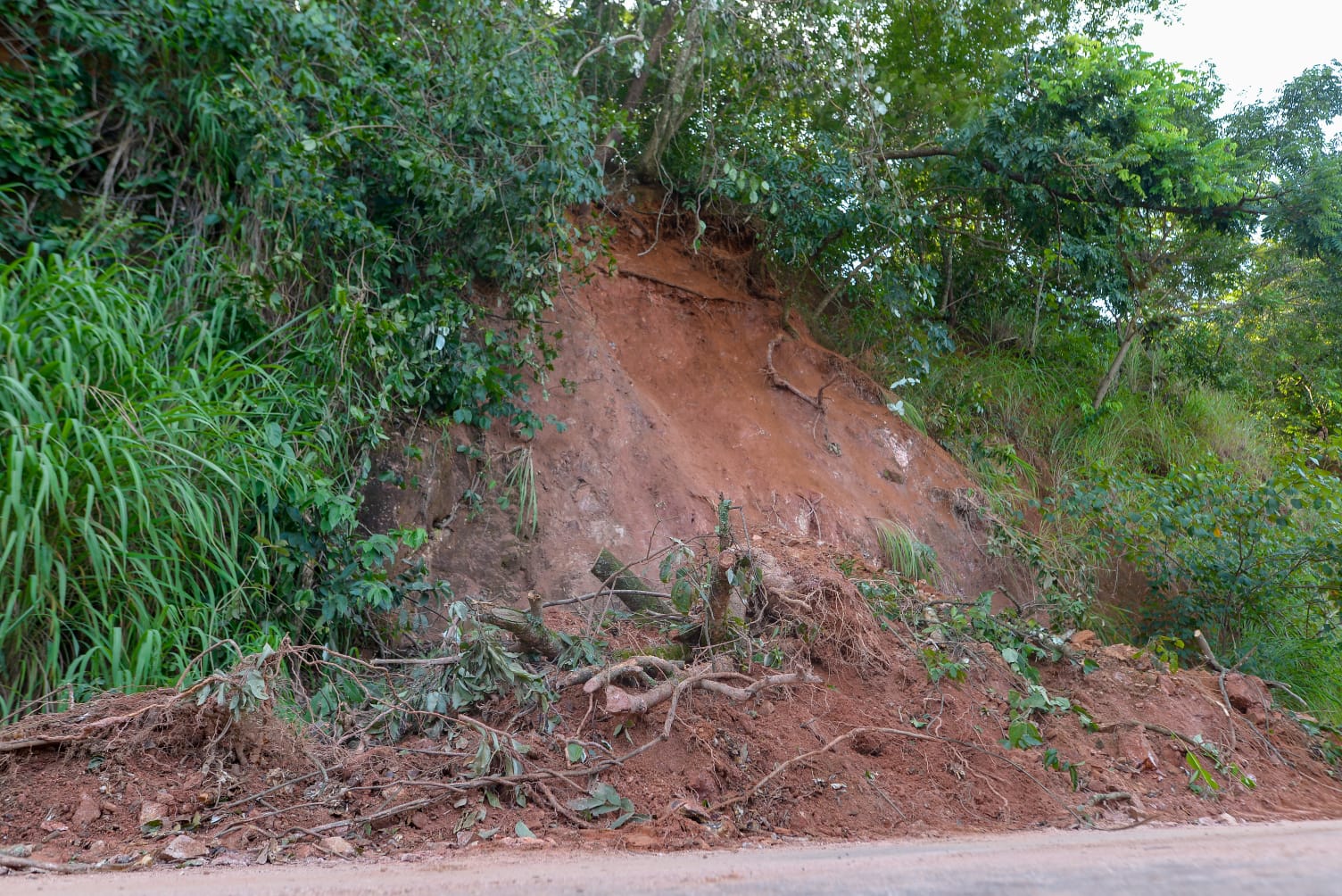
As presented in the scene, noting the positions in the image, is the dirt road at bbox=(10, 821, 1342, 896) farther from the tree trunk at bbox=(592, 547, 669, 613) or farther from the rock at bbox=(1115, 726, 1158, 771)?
the tree trunk at bbox=(592, 547, 669, 613)

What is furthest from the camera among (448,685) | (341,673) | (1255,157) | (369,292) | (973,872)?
(1255,157)

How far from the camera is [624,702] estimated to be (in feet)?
10.9

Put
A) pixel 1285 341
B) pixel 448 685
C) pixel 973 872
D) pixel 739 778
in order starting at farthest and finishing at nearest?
pixel 1285 341 < pixel 448 685 < pixel 739 778 < pixel 973 872

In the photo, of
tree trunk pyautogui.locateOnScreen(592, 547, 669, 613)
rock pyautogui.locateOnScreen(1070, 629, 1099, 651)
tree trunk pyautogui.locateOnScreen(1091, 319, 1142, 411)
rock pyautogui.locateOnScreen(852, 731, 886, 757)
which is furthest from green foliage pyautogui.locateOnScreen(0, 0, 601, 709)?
tree trunk pyautogui.locateOnScreen(1091, 319, 1142, 411)

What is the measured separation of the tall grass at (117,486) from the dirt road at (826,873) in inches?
49.6

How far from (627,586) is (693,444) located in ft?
7.74

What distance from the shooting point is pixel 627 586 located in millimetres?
4832

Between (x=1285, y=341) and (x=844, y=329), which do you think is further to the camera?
(x=1285, y=341)

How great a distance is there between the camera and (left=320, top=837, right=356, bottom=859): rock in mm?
2585

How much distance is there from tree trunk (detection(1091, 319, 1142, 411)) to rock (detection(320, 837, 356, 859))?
813 cm

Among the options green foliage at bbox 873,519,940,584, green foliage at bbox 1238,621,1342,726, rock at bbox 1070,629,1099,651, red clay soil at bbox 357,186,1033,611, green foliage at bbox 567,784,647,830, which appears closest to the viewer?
green foliage at bbox 567,784,647,830

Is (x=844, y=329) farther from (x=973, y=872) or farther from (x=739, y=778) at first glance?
(x=973, y=872)

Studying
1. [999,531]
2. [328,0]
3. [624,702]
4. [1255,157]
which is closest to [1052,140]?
[1255,157]

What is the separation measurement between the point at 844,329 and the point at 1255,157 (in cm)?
369
